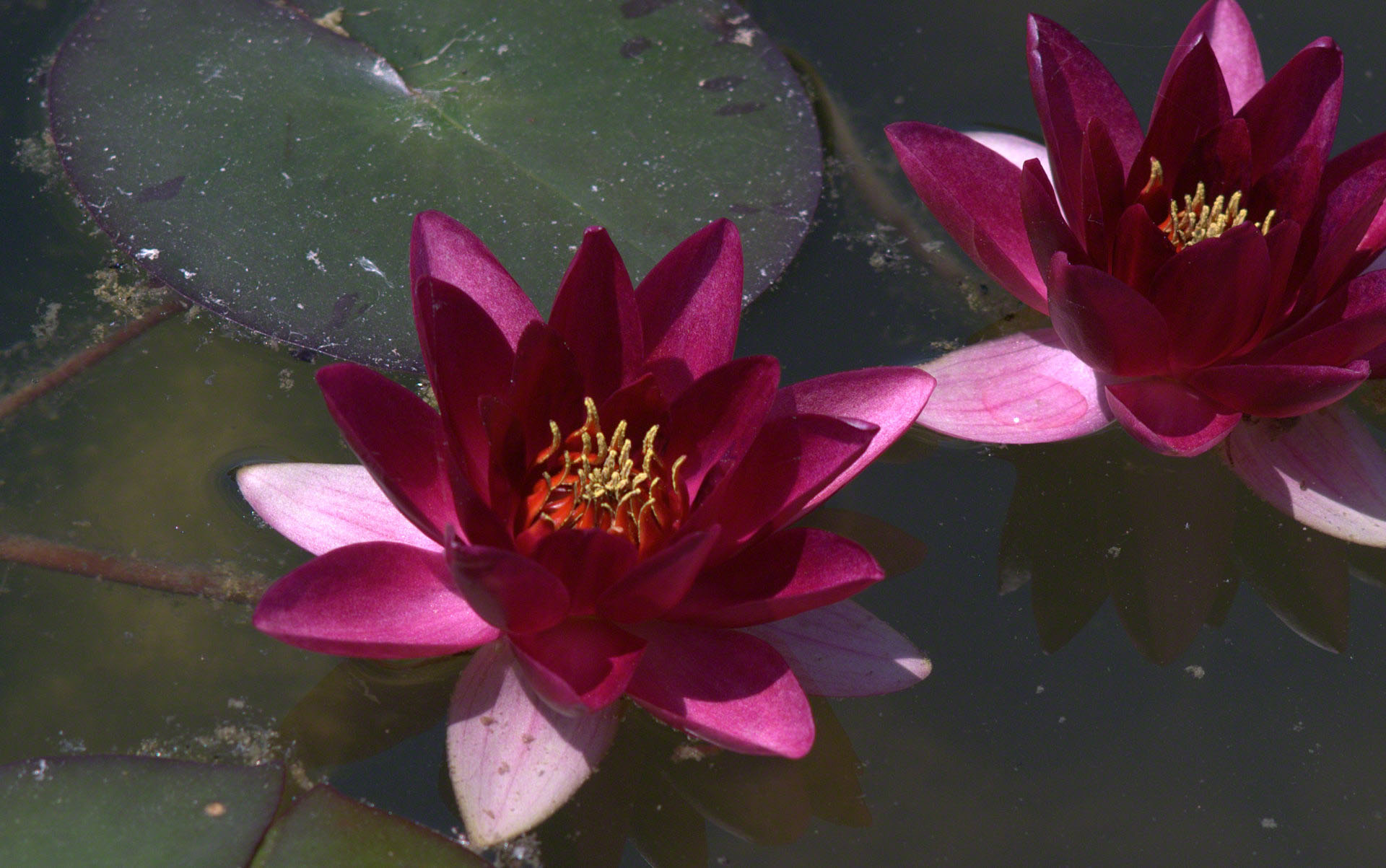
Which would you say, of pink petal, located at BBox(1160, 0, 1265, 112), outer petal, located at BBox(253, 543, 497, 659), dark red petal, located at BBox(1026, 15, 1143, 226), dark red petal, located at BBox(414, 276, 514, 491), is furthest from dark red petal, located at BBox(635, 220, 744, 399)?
pink petal, located at BBox(1160, 0, 1265, 112)

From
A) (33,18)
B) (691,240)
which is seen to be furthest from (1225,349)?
(33,18)

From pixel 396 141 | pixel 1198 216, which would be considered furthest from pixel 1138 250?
pixel 396 141

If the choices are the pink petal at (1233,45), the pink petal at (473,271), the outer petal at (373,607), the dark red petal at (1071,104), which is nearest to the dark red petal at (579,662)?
the outer petal at (373,607)

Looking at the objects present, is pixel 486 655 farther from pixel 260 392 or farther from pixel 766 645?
pixel 260 392

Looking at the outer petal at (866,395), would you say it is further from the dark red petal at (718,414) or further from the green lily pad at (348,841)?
the green lily pad at (348,841)

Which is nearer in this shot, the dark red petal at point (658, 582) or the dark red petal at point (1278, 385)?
the dark red petal at point (658, 582)

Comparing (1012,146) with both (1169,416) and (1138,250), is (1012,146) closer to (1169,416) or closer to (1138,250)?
(1138,250)
